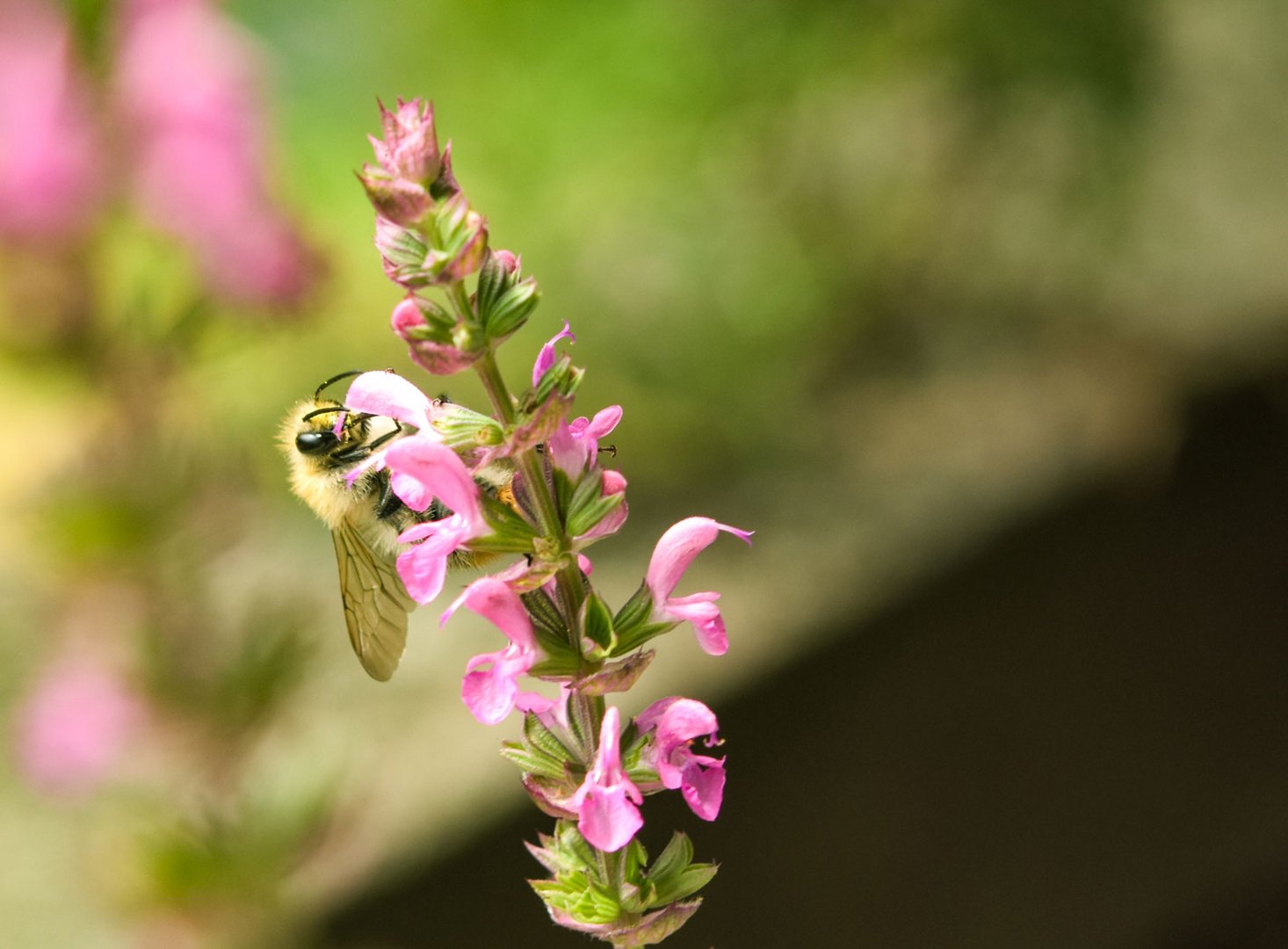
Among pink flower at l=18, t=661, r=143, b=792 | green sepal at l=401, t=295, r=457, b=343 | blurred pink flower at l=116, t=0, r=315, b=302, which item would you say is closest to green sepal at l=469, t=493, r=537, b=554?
green sepal at l=401, t=295, r=457, b=343

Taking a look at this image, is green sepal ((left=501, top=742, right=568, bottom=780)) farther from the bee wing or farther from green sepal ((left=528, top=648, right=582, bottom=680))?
the bee wing

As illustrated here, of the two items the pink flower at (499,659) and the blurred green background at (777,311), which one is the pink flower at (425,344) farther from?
the blurred green background at (777,311)

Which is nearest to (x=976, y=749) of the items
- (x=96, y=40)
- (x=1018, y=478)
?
(x=1018, y=478)

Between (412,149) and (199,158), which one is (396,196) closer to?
(412,149)

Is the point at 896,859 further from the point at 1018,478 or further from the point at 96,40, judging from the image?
the point at 96,40

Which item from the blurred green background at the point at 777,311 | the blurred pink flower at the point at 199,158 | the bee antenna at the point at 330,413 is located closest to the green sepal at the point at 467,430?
the bee antenna at the point at 330,413

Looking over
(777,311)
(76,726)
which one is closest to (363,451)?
(76,726)

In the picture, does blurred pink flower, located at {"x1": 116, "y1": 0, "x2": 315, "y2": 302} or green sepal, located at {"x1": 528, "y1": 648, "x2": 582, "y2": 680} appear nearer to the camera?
green sepal, located at {"x1": 528, "y1": 648, "x2": 582, "y2": 680}
